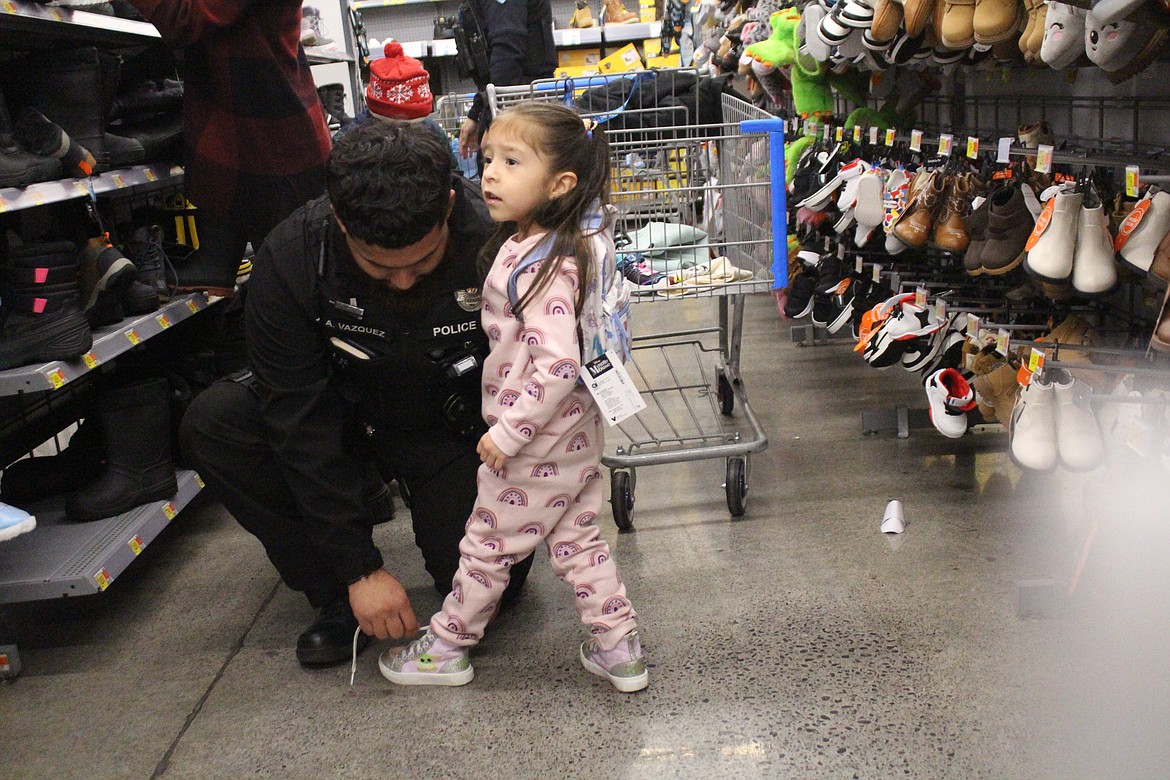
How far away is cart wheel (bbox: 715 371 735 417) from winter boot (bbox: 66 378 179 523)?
193 centimetres

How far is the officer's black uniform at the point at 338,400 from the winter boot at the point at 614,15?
765 centimetres

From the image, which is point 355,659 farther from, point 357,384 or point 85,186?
point 85,186

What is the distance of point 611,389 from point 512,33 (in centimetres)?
469

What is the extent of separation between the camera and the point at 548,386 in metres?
1.94

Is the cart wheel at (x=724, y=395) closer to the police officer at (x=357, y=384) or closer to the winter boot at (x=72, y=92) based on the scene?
the police officer at (x=357, y=384)

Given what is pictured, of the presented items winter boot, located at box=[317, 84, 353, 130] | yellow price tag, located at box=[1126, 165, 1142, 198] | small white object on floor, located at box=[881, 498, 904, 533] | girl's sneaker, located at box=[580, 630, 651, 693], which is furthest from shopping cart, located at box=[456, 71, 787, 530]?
winter boot, located at box=[317, 84, 353, 130]

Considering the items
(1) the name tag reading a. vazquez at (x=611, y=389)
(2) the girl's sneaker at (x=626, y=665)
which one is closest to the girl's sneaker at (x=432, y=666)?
(2) the girl's sneaker at (x=626, y=665)

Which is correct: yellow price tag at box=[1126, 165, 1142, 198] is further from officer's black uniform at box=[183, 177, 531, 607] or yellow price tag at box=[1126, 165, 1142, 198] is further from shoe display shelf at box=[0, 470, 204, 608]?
shoe display shelf at box=[0, 470, 204, 608]

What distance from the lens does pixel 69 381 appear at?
2.75 m

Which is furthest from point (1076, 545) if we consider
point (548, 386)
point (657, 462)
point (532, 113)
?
point (532, 113)

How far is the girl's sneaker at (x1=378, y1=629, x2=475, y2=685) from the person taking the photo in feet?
7.37

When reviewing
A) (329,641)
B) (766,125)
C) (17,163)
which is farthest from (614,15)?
(329,641)

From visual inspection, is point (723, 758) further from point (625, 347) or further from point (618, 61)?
point (618, 61)

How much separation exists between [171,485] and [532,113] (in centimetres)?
161
